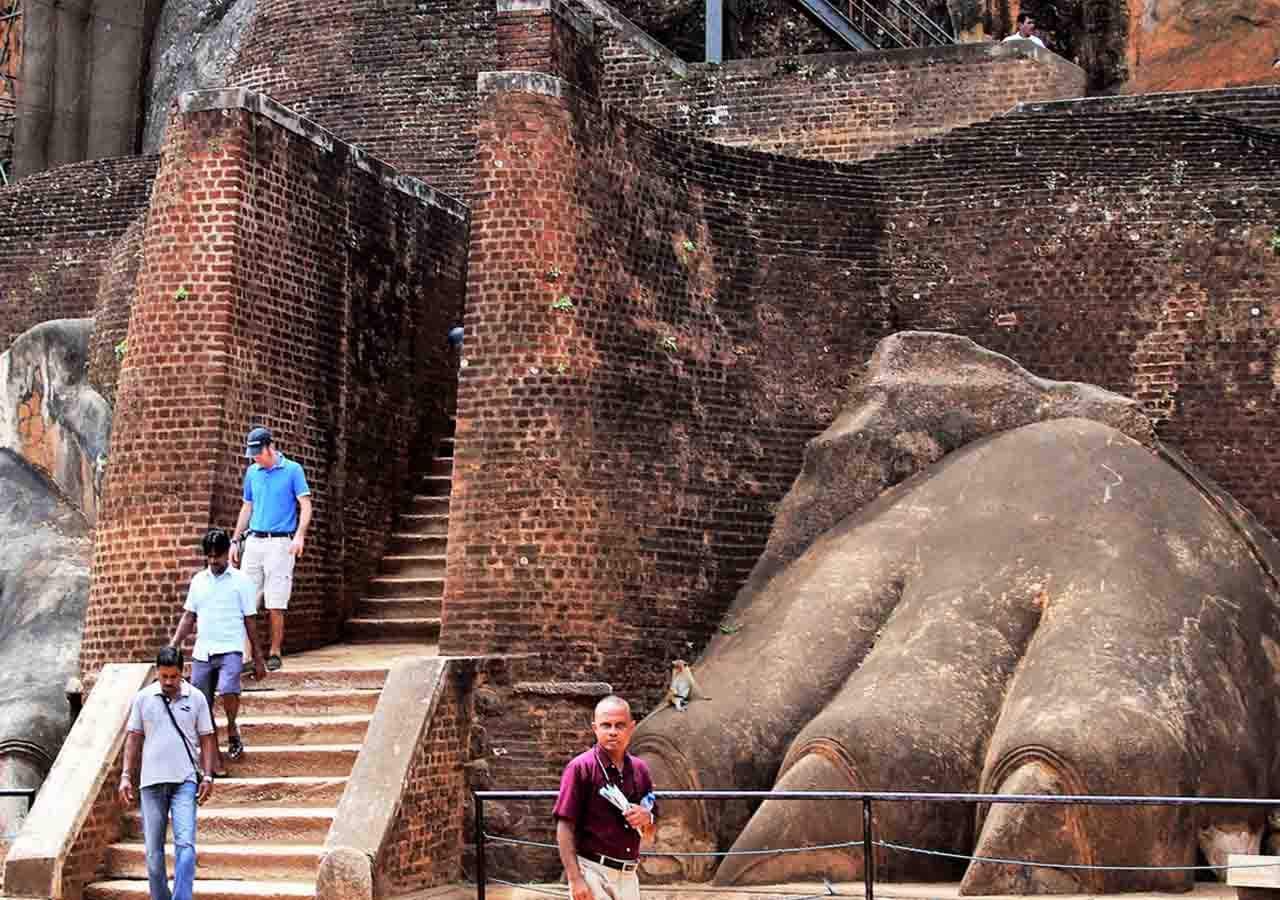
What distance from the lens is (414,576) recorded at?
60.2ft

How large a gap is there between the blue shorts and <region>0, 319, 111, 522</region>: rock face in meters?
6.79

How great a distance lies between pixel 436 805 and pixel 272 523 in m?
2.33

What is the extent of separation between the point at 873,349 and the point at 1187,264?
2658 millimetres

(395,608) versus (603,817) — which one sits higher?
(395,608)

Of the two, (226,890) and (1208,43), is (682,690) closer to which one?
(226,890)

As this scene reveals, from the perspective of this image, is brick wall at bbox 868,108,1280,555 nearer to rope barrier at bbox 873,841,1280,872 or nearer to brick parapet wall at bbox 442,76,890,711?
brick parapet wall at bbox 442,76,890,711

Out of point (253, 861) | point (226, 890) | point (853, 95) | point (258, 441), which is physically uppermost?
point (853, 95)

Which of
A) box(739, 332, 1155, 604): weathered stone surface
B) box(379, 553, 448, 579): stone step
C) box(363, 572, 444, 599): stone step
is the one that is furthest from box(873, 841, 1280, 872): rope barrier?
box(379, 553, 448, 579): stone step

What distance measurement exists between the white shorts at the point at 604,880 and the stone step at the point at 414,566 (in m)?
8.48

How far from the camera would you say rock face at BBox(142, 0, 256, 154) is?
29.1m

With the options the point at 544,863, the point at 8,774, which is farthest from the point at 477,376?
the point at 8,774

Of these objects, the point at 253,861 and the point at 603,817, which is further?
the point at 253,861

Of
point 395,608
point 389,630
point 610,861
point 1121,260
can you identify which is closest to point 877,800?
point 610,861

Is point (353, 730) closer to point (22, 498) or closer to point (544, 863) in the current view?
point (544, 863)
